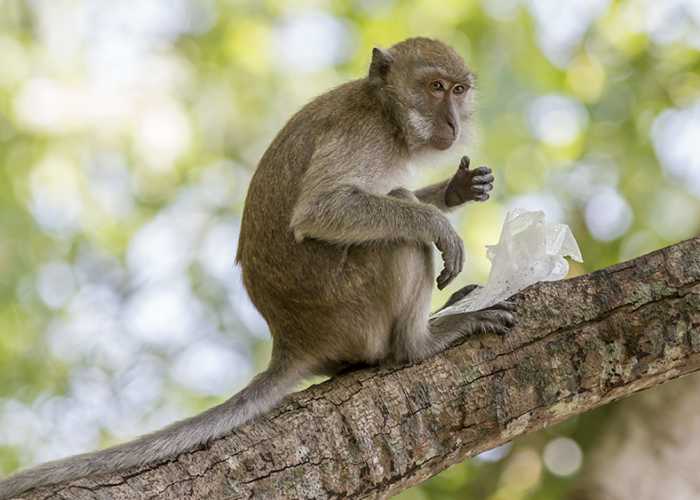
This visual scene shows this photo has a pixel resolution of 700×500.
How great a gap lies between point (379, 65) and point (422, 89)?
0.42 m

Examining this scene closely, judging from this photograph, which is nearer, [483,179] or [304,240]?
[304,240]

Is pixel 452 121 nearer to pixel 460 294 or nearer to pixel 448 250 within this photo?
pixel 448 250

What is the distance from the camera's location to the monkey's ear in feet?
16.6

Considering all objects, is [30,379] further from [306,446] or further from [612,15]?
[612,15]

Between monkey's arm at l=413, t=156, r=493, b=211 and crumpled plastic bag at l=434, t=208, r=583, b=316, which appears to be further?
monkey's arm at l=413, t=156, r=493, b=211

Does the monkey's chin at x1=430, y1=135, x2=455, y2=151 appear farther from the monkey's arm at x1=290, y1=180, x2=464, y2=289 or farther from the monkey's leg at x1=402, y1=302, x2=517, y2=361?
the monkey's leg at x1=402, y1=302, x2=517, y2=361

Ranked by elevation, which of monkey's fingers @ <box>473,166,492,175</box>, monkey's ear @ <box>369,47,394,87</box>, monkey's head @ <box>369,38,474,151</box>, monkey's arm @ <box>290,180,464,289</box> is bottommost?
monkey's arm @ <box>290,180,464,289</box>

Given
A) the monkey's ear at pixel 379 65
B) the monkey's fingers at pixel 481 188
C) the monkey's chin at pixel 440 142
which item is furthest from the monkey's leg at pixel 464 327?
the monkey's ear at pixel 379 65

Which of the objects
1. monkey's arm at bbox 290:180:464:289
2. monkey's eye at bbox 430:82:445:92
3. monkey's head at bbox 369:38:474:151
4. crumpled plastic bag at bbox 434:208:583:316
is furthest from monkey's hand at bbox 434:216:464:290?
monkey's eye at bbox 430:82:445:92

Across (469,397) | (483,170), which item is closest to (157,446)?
(469,397)

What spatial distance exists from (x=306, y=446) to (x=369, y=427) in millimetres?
395

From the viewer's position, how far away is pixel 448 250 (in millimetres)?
4328

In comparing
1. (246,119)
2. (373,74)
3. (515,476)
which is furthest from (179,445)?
(246,119)

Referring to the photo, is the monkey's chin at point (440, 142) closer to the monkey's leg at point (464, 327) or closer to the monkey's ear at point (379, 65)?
the monkey's ear at point (379, 65)
